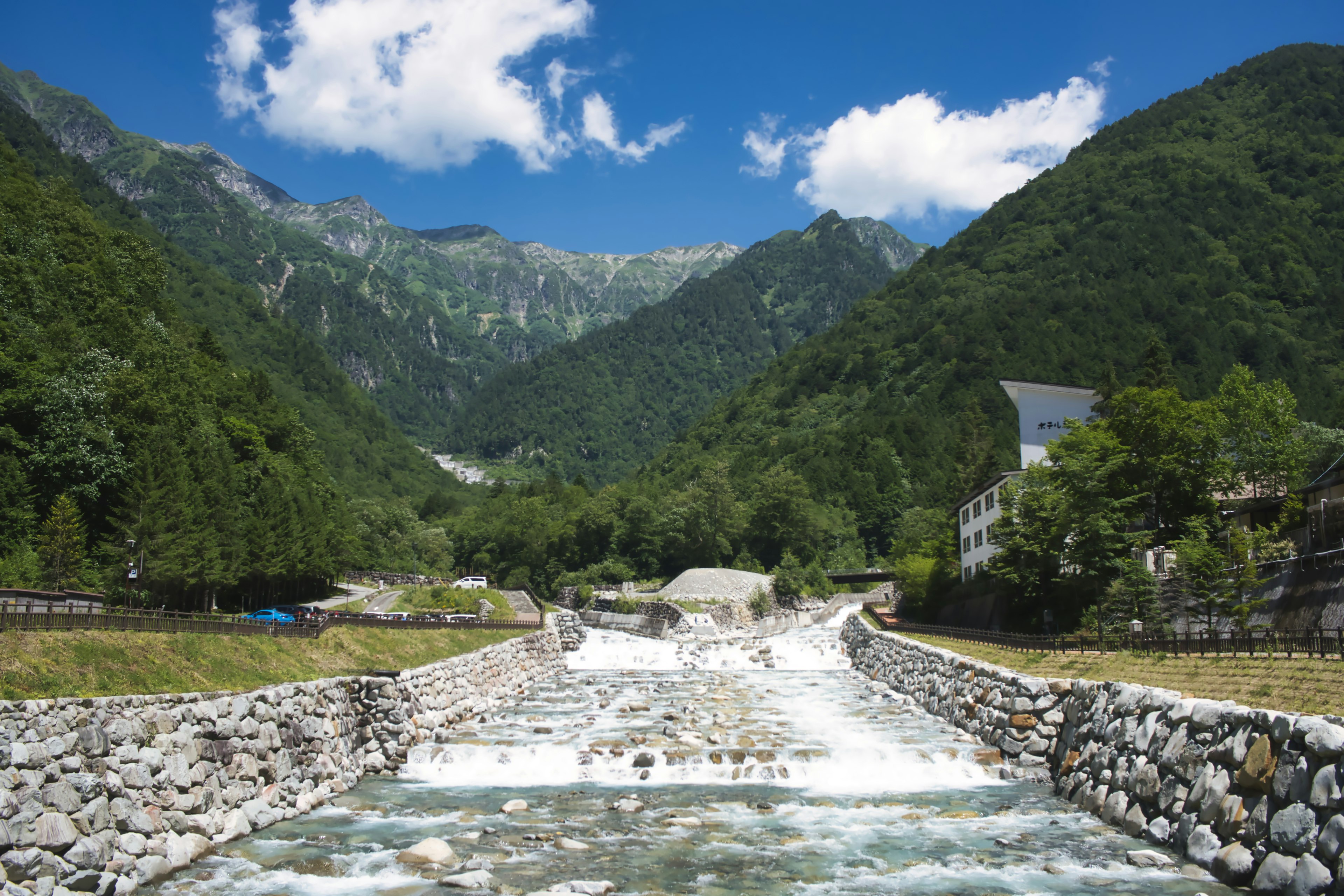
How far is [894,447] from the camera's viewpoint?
135000mm

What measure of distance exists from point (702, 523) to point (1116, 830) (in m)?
84.1

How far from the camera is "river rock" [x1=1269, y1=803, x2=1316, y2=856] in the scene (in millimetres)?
12109

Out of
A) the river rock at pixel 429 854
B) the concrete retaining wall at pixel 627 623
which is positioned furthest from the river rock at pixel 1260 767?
the concrete retaining wall at pixel 627 623

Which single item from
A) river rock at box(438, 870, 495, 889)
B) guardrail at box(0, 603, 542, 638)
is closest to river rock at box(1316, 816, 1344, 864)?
river rock at box(438, 870, 495, 889)

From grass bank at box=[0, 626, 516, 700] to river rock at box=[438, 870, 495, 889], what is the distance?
7.42 m

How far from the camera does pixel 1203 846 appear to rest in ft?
47.3

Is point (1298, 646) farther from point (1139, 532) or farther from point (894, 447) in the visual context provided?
point (894, 447)

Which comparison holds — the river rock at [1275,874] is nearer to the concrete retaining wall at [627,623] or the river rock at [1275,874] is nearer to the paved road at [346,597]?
the paved road at [346,597]

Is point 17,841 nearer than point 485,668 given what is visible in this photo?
Yes

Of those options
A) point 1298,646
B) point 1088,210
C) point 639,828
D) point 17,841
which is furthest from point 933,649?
point 1088,210

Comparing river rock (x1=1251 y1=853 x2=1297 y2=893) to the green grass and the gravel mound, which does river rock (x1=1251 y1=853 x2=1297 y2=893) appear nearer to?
the green grass

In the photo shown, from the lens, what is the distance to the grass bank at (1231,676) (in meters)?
14.9

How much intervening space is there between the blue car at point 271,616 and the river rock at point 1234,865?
2727 cm

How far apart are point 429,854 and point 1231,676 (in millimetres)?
17143
